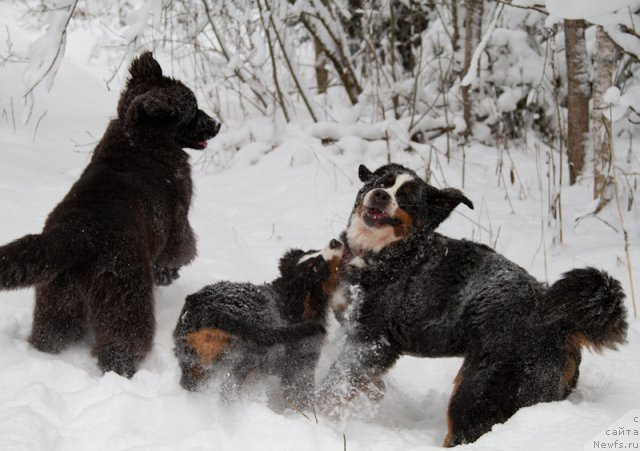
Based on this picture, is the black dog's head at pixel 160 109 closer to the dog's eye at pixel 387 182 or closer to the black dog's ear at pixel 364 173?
the black dog's ear at pixel 364 173

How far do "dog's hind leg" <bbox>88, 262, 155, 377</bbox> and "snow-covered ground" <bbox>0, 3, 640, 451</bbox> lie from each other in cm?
12

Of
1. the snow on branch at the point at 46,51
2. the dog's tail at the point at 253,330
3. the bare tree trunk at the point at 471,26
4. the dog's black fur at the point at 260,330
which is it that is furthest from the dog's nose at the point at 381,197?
the bare tree trunk at the point at 471,26

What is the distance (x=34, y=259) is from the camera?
314 cm

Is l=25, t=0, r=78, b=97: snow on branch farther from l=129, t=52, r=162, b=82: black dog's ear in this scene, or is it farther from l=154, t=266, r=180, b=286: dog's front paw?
l=154, t=266, r=180, b=286: dog's front paw

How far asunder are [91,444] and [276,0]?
23.0 feet

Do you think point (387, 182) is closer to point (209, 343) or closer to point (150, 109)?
point (209, 343)

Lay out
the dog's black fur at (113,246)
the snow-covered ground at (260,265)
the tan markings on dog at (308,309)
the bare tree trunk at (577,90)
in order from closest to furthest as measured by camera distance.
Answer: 1. the snow-covered ground at (260,265)
2. the dog's black fur at (113,246)
3. the tan markings on dog at (308,309)
4. the bare tree trunk at (577,90)

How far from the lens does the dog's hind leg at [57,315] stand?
11.1 ft

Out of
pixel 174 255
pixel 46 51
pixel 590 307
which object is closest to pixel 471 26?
pixel 174 255

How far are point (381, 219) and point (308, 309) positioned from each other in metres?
0.76

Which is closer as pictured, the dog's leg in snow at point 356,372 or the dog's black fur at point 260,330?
the dog's black fur at point 260,330

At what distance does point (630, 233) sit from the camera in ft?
18.1

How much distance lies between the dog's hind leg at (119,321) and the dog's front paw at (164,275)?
1.15 metres

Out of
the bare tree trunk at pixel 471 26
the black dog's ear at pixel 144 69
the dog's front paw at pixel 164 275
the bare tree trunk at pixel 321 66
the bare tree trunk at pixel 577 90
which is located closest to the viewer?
the dog's front paw at pixel 164 275
